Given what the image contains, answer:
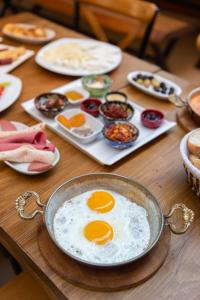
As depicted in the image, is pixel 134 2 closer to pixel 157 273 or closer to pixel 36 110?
pixel 36 110

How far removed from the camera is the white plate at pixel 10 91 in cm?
138

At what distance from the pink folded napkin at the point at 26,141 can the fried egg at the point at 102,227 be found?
10.5 inches

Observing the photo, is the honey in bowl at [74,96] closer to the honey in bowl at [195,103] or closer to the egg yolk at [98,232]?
the honey in bowl at [195,103]

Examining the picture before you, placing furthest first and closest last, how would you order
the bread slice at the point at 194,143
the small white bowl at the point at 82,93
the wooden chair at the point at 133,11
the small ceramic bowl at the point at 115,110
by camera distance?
the wooden chair at the point at 133,11, the small white bowl at the point at 82,93, the small ceramic bowl at the point at 115,110, the bread slice at the point at 194,143

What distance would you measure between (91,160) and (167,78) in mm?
707

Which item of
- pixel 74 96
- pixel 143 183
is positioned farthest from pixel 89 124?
pixel 143 183

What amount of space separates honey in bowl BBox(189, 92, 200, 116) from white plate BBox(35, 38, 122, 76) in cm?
47

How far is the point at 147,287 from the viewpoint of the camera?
80cm

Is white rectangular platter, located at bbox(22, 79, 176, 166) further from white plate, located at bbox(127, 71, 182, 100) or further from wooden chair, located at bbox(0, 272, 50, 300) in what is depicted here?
wooden chair, located at bbox(0, 272, 50, 300)

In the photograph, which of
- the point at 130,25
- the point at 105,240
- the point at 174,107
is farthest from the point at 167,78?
the point at 130,25

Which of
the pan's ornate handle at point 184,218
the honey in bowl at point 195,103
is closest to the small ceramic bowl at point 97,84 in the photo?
the honey in bowl at point 195,103

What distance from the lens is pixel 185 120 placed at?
1.36 m

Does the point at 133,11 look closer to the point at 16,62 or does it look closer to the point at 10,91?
the point at 16,62

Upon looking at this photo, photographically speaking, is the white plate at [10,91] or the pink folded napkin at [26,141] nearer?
the pink folded napkin at [26,141]
